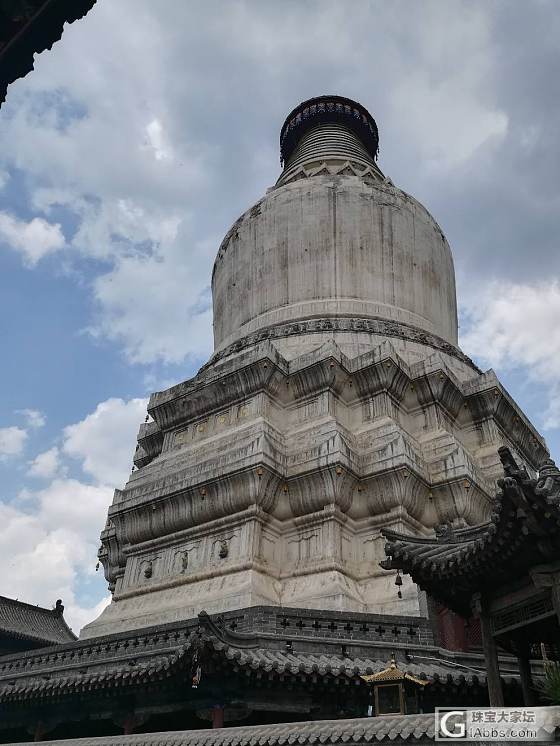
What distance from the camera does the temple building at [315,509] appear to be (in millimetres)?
10383

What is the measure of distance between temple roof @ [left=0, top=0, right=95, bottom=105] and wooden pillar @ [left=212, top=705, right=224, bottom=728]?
8.98 meters

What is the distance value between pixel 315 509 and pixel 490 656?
28.0 ft

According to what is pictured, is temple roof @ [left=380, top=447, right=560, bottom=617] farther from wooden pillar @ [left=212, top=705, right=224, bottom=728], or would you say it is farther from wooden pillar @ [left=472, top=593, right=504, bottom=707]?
wooden pillar @ [left=212, top=705, right=224, bottom=728]

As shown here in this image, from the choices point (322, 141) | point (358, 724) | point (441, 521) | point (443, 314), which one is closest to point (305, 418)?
point (441, 521)

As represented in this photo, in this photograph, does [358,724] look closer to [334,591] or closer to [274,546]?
[334,591]

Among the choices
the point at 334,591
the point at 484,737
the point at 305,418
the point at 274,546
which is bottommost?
the point at 484,737

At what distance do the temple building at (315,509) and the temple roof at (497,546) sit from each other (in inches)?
1.4

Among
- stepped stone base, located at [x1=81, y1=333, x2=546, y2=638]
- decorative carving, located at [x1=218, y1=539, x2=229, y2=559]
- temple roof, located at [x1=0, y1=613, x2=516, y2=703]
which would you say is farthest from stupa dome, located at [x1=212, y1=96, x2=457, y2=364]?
temple roof, located at [x1=0, y1=613, x2=516, y2=703]

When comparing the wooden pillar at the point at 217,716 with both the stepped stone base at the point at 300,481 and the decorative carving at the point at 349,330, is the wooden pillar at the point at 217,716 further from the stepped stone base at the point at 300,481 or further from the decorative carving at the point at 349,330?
the decorative carving at the point at 349,330

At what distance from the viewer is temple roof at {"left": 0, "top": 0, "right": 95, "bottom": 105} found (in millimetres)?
5477

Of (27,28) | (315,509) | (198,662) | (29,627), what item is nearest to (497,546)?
(198,662)

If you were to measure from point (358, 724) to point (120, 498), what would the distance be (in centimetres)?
1352

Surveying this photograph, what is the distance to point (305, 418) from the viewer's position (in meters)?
20.1

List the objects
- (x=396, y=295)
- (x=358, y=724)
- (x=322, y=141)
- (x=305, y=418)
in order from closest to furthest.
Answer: (x=358, y=724)
(x=305, y=418)
(x=396, y=295)
(x=322, y=141)
